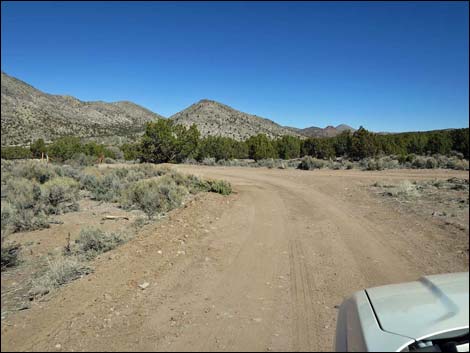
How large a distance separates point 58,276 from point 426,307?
4.99 meters

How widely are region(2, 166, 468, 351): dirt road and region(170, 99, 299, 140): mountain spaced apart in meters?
85.5

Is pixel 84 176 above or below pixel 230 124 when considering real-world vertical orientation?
below

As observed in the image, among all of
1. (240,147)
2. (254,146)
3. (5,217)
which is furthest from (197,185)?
(240,147)

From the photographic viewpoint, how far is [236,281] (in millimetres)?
4980

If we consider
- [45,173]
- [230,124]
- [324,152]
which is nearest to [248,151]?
[324,152]

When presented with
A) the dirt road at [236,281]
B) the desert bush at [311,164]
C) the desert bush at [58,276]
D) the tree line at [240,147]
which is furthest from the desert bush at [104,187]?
the desert bush at [311,164]

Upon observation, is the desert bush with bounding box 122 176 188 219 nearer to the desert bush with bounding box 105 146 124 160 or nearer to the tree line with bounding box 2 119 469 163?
the tree line with bounding box 2 119 469 163

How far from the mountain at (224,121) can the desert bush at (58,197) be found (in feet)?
263

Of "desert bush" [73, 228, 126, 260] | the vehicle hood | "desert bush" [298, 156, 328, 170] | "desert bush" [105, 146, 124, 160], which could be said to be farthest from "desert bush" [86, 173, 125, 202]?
"desert bush" [105, 146, 124, 160]

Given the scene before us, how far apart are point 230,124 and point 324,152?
210 ft

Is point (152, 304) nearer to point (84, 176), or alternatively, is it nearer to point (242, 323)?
point (242, 323)

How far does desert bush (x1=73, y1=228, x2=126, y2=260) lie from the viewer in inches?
275

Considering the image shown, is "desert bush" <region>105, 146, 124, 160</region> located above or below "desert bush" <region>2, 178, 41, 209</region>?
above

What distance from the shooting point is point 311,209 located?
32.3 feet
